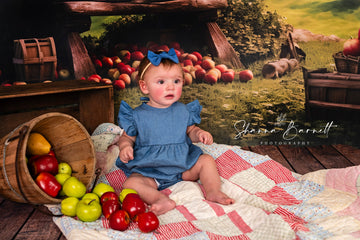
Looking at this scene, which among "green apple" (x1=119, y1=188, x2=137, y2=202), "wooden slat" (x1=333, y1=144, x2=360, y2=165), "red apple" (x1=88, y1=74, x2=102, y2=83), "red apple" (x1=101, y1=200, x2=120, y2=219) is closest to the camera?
"red apple" (x1=101, y1=200, x2=120, y2=219)

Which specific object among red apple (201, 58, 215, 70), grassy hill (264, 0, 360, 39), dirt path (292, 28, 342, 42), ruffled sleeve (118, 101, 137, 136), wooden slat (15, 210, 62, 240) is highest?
grassy hill (264, 0, 360, 39)

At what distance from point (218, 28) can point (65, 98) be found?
143cm

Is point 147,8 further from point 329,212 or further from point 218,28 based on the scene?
point 329,212

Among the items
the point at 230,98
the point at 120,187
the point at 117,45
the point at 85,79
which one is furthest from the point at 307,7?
the point at 120,187

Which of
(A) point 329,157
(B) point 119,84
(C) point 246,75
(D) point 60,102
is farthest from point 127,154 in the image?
(A) point 329,157

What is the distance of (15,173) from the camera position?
1.90 metres

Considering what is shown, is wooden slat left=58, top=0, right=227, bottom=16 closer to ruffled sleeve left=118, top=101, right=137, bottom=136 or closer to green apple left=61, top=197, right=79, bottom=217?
ruffled sleeve left=118, top=101, right=137, bottom=136

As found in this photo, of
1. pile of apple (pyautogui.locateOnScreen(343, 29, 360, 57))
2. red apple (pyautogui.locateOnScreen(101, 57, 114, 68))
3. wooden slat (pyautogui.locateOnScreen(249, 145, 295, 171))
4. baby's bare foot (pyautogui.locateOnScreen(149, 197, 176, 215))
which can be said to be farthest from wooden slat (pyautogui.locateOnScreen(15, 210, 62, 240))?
pile of apple (pyautogui.locateOnScreen(343, 29, 360, 57))

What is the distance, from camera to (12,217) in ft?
6.82

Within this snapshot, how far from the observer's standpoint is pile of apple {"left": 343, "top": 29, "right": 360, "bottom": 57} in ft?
10.6

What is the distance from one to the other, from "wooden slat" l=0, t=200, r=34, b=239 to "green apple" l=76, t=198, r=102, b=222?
36 centimetres

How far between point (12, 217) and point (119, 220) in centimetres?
72

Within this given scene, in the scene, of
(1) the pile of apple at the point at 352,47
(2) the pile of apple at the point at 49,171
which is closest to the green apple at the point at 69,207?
(2) the pile of apple at the point at 49,171

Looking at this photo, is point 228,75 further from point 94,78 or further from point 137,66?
point 94,78
